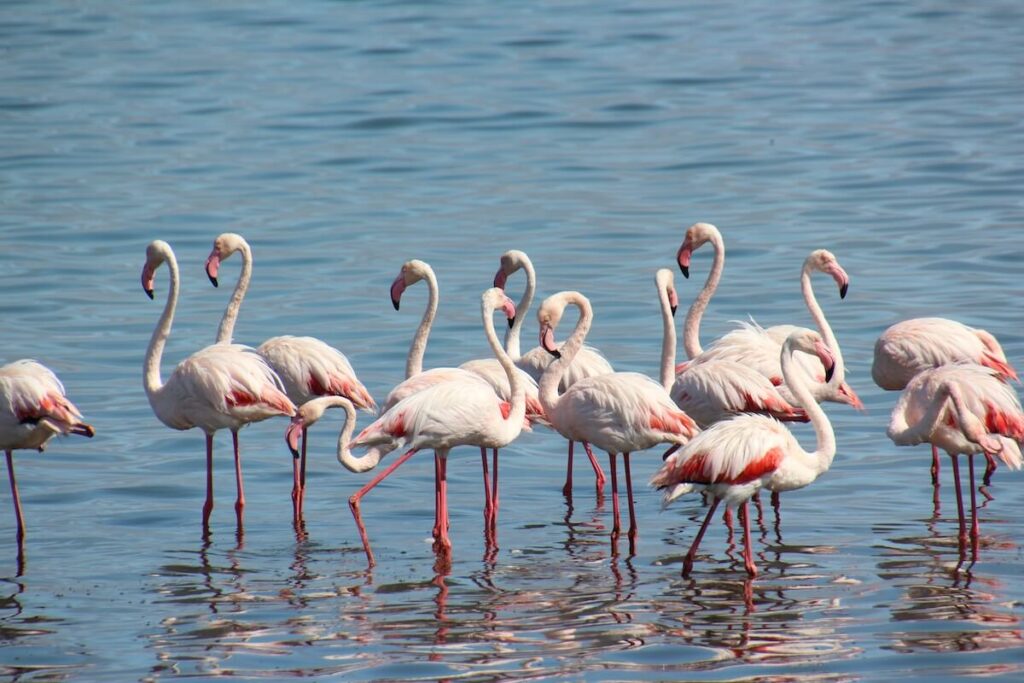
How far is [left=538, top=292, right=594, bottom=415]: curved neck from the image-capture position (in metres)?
8.02

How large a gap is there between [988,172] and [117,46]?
15.2 meters

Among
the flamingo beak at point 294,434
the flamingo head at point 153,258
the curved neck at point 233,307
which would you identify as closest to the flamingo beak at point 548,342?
the flamingo beak at point 294,434

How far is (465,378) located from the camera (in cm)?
795

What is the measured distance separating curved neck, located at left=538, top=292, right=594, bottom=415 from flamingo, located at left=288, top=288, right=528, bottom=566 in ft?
0.80

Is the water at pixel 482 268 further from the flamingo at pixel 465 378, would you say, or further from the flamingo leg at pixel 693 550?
the flamingo at pixel 465 378

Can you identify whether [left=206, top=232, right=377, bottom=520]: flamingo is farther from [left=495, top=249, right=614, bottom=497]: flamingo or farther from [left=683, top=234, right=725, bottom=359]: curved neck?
[left=683, top=234, right=725, bottom=359]: curved neck

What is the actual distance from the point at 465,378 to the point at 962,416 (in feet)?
7.25

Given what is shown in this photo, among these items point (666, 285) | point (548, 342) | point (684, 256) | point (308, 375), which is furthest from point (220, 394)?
point (684, 256)

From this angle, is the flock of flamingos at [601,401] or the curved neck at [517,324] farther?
the curved neck at [517,324]

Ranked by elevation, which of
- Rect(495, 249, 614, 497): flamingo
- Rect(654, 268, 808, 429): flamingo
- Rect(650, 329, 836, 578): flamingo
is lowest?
Rect(650, 329, 836, 578): flamingo

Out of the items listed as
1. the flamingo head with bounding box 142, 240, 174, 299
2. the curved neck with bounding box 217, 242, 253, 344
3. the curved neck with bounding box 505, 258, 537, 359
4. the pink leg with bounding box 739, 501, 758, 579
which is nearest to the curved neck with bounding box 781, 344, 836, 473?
the pink leg with bounding box 739, 501, 758, 579

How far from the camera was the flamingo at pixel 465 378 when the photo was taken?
7.96m

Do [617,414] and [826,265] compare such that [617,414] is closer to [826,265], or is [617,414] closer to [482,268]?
[826,265]

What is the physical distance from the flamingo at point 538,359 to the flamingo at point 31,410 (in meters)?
2.18
